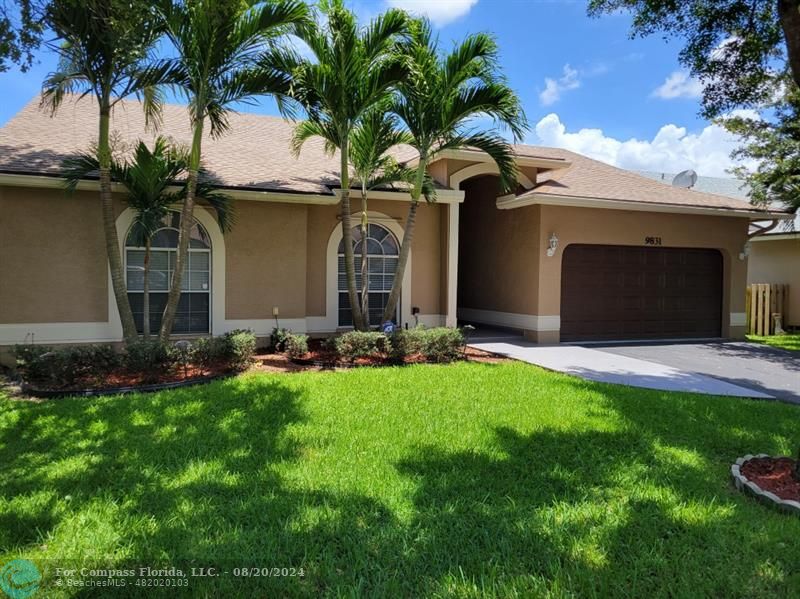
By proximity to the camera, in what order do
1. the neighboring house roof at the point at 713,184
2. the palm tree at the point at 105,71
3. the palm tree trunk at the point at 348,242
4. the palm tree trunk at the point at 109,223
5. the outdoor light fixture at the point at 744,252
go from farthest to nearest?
the neighboring house roof at the point at 713,184 → the outdoor light fixture at the point at 744,252 → the palm tree trunk at the point at 348,242 → the palm tree trunk at the point at 109,223 → the palm tree at the point at 105,71

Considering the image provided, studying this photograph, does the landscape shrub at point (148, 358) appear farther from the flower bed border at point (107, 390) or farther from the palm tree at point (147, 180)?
the palm tree at point (147, 180)

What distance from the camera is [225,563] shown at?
341 cm

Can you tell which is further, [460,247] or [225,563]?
[460,247]

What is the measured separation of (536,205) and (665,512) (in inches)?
399

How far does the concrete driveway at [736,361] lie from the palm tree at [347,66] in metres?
8.11

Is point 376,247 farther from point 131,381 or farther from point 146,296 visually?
point 131,381

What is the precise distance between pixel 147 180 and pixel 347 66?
13.5 feet

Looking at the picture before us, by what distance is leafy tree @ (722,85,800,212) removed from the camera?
556 inches

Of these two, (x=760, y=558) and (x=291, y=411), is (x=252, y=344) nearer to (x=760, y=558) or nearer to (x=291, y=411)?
(x=291, y=411)

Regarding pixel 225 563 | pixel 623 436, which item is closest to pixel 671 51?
pixel 623 436

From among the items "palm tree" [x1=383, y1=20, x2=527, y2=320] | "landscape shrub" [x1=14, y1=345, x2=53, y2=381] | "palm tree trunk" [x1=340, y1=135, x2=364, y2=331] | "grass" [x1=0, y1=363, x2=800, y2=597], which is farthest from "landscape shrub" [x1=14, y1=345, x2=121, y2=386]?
"palm tree" [x1=383, y1=20, x2=527, y2=320]

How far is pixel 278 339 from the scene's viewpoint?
11.1m

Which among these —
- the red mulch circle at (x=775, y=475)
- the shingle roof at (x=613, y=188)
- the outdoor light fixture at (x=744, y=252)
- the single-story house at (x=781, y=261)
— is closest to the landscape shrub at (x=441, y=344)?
the shingle roof at (x=613, y=188)

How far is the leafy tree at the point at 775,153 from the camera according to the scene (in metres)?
14.1
